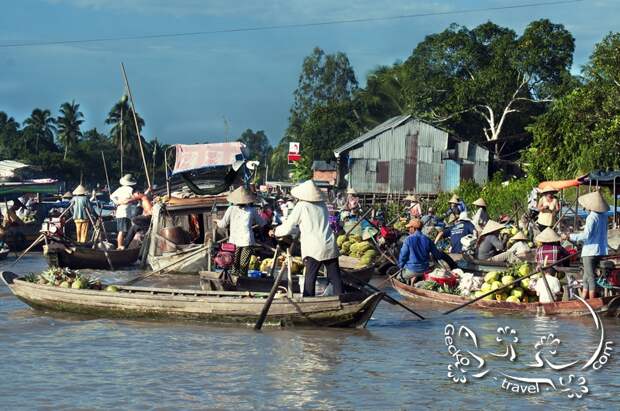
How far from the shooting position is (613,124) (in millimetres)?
25062

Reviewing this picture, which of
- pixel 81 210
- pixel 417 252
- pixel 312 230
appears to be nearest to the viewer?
pixel 312 230

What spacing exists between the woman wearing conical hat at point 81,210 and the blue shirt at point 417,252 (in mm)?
8821

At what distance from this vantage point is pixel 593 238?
11.7 m

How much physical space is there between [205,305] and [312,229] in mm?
1545

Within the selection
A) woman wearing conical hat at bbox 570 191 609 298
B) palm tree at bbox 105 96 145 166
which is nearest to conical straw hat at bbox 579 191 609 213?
woman wearing conical hat at bbox 570 191 609 298

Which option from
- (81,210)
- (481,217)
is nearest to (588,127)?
(481,217)

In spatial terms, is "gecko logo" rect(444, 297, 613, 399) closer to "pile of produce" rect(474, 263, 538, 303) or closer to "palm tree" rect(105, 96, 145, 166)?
"pile of produce" rect(474, 263, 538, 303)

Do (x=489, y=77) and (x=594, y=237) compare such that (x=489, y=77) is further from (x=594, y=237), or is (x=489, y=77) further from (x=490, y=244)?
(x=594, y=237)

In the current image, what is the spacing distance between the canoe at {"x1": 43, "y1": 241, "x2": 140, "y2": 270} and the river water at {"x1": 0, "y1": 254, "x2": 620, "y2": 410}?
5.57m

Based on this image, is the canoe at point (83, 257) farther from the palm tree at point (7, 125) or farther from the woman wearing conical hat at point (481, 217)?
the palm tree at point (7, 125)

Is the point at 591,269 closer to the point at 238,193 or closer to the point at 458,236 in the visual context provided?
the point at 238,193

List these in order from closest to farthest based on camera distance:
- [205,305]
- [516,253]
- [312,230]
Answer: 1. [312,230]
2. [205,305]
3. [516,253]

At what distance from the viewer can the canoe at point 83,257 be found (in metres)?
18.0

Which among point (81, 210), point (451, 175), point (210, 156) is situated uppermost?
point (451, 175)
